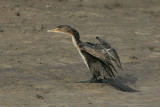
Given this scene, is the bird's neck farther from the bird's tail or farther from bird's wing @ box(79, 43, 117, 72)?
the bird's tail

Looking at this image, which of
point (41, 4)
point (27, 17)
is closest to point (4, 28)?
point (27, 17)

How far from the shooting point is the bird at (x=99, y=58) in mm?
9648

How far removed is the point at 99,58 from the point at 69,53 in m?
3.10

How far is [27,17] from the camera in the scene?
15.9m

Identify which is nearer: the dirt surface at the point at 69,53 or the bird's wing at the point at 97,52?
the dirt surface at the point at 69,53

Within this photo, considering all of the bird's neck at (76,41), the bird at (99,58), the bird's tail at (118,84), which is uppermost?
the bird's neck at (76,41)

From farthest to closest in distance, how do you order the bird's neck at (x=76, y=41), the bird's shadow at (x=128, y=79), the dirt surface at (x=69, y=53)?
the bird's shadow at (x=128, y=79) → the bird's neck at (x=76, y=41) → the dirt surface at (x=69, y=53)

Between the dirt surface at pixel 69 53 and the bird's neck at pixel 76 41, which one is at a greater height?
the bird's neck at pixel 76 41

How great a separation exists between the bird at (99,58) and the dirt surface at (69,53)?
177 mm

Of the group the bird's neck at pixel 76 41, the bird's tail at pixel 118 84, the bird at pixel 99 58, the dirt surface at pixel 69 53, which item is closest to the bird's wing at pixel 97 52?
the bird at pixel 99 58

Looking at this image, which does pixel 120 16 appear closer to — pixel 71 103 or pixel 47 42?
pixel 47 42

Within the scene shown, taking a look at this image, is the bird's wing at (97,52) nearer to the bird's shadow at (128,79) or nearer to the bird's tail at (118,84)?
the bird's tail at (118,84)

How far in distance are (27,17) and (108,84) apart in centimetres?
653

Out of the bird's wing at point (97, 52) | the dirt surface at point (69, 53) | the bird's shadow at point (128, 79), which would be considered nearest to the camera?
the dirt surface at point (69, 53)
